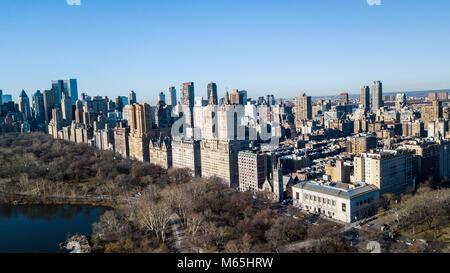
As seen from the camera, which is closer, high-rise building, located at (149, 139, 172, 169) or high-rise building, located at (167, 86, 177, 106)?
high-rise building, located at (149, 139, 172, 169)

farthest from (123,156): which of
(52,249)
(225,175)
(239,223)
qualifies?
(239,223)

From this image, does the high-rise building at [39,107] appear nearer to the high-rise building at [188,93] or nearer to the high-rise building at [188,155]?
the high-rise building at [188,93]

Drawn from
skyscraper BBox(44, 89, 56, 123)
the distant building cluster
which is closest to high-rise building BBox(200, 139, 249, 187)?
the distant building cluster

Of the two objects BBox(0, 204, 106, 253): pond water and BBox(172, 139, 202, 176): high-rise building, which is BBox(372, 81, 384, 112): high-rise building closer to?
BBox(172, 139, 202, 176): high-rise building

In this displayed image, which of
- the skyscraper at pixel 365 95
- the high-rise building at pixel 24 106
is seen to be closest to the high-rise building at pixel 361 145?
the skyscraper at pixel 365 95
